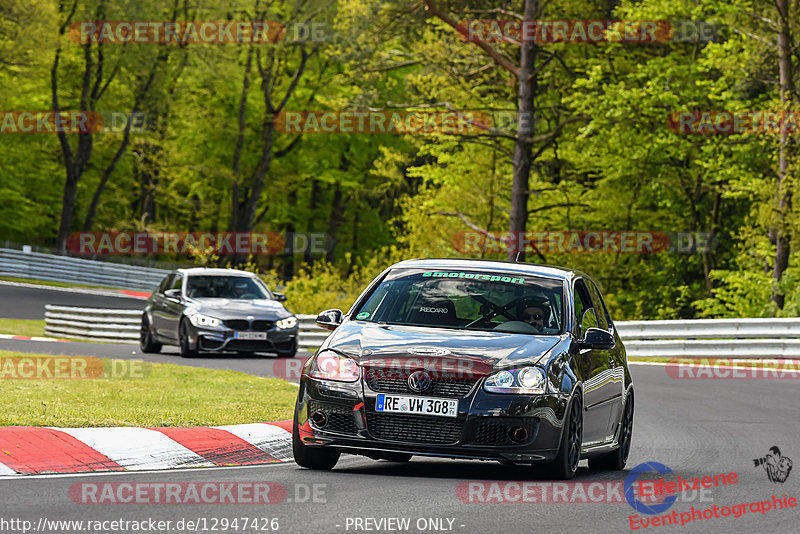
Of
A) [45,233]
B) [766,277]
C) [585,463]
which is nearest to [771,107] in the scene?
[766,277]

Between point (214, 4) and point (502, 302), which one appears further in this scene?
point (214, 4)

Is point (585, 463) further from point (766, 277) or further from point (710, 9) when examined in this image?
point (710, 9)

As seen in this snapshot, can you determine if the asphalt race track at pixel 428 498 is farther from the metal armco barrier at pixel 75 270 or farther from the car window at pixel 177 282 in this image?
the metal armco barrier at pixel 75 270

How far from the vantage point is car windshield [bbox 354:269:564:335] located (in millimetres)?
9922

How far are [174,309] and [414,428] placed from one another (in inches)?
613

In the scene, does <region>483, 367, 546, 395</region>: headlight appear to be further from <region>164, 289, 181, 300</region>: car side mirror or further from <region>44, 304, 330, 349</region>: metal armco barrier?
<region>44, 304, 330, 349</region>: metal armco barrier

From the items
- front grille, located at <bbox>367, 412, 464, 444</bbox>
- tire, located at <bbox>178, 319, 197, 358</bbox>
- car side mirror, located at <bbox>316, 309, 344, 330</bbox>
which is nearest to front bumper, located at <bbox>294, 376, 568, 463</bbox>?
front grille, located at <bbox>367, 412, 464, 444</bbox>

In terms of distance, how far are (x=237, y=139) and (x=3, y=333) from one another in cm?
3462

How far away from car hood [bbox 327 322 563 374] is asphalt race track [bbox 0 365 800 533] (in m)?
0.87

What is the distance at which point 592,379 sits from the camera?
10.0 m

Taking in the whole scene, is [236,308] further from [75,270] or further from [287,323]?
[75,270]

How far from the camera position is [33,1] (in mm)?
53281

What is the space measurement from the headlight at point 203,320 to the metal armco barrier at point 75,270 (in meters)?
31.3

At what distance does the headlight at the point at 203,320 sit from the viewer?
2316 cm
